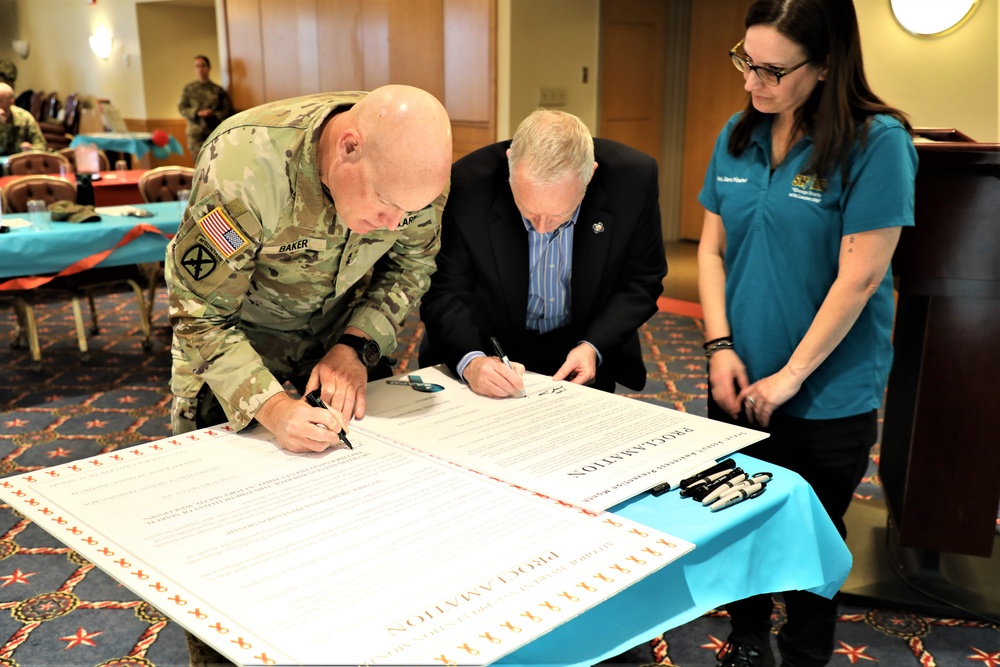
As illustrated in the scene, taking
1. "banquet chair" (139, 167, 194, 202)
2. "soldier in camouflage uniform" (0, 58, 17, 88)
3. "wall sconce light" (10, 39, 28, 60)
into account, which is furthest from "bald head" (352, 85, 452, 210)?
"wall sconce light" (10, 39, 28, 60)

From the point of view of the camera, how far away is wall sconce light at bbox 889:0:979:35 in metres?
4.30

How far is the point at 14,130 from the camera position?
7938 mm

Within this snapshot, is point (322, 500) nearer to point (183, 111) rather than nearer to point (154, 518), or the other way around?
point (154, 518)

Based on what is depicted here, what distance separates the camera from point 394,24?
311 inches

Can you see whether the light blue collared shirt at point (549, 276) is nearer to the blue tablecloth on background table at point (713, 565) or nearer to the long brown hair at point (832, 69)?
the long brown hair at point (832, 69)

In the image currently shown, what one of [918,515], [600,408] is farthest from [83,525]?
[918,515]

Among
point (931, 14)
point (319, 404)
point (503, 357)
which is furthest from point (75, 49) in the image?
point (319, 404)

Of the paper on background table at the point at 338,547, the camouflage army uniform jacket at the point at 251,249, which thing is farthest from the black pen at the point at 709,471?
the camouflage army uniform jacket at the point at 251,249

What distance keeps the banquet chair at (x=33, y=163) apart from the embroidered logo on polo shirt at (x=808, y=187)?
6.41m

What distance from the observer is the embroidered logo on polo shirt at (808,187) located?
5.49 feet

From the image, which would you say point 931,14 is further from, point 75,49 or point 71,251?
point 75,49

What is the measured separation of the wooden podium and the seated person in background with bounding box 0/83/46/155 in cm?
777

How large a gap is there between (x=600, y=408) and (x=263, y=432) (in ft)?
2.01

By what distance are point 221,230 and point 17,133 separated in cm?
786
